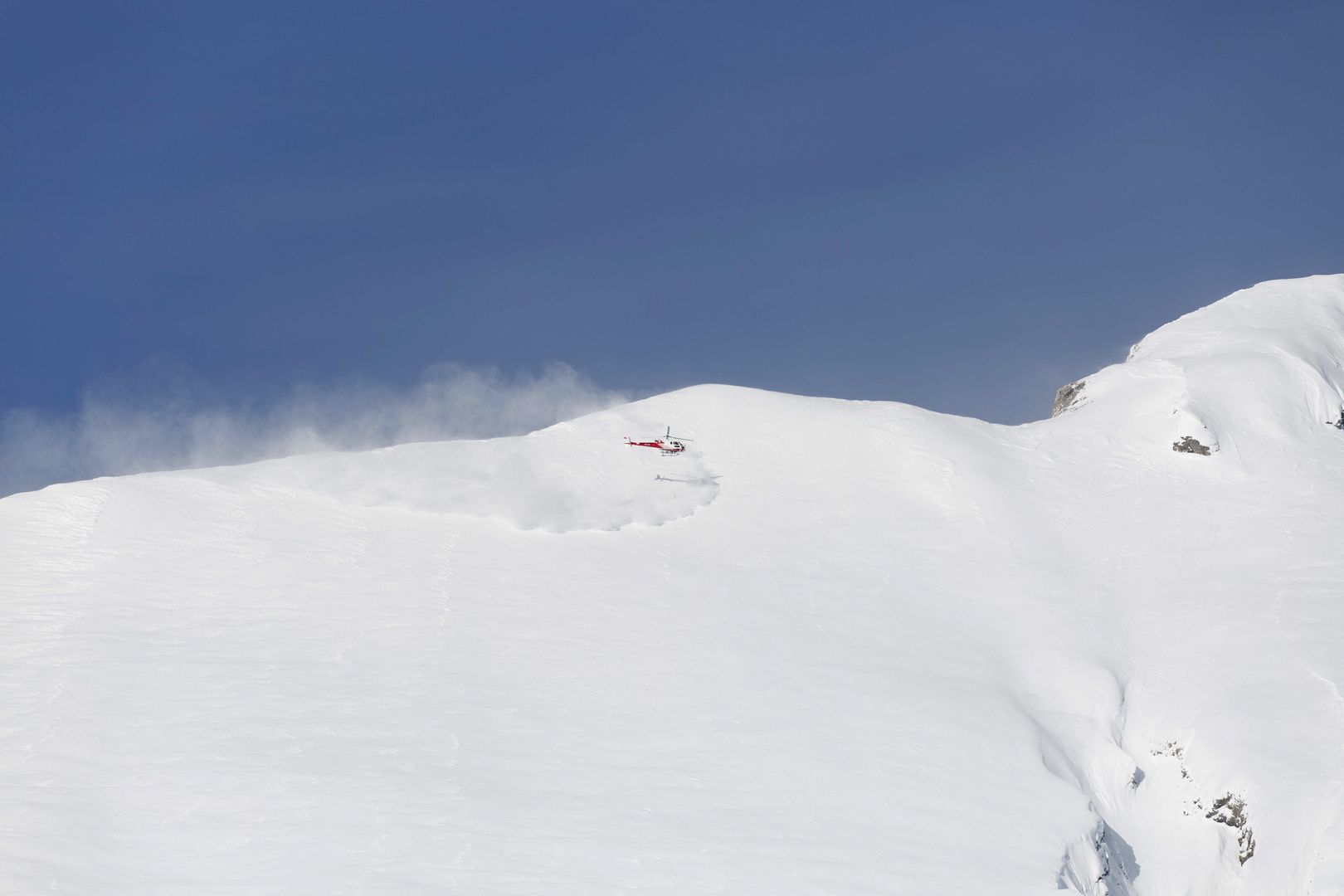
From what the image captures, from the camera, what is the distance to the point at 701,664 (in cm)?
6206

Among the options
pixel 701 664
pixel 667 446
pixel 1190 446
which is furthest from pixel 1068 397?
pixel 701 664

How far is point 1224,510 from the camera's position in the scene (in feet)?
262

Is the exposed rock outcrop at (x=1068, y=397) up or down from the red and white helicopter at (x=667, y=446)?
up

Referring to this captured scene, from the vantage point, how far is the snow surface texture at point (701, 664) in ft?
163

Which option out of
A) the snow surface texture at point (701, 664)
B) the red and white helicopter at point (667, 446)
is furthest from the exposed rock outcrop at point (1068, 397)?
the red and white helicopter at point (667, 446)

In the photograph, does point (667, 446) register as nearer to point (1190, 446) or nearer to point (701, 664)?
point (701, 664)

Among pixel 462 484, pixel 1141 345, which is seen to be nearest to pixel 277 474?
pixel 462 484

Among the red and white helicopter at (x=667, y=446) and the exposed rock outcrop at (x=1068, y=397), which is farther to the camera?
the exposed rock outcrop at (x=1068, y=397)

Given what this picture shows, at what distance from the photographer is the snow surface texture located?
4956 cm

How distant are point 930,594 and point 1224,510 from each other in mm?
23379

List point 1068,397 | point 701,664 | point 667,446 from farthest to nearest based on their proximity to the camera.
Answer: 1. point 1068,397
2. point 667,446
3. point 701,664

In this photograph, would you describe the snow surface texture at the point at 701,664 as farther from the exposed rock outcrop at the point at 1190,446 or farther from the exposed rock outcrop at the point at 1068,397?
the exposed rock outcrop at the point at 1068,397

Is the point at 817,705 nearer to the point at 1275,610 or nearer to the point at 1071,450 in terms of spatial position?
the point at 1275,610

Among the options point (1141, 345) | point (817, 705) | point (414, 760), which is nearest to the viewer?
point (414, 760)
